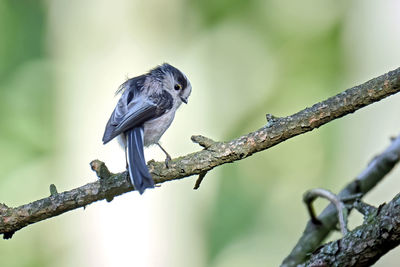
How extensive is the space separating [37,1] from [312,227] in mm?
7656

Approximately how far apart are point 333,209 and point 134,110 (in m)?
1.48

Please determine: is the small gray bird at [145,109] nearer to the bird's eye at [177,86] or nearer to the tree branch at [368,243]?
the bird's eye at [177,86]

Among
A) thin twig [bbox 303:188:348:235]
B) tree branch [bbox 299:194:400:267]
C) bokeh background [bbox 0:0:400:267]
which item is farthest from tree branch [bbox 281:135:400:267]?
bokeh background [bbox 0:0:400:267]

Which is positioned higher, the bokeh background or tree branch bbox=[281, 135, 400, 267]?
the bokeh background

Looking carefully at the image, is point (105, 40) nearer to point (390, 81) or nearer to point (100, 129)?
point (100, 129)

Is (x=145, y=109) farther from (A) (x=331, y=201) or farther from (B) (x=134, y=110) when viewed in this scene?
(A) (x=331, y=201)

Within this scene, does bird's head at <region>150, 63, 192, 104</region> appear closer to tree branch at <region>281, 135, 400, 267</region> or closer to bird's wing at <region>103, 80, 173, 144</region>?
bird's wing at <region>103, 80, 173, 144</region>

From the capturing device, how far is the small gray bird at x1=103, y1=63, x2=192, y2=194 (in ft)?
11.4

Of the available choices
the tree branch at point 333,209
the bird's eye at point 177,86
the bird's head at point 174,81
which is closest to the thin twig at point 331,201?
the tree branch at point 333,209

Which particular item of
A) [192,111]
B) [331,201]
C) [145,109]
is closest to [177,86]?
[145,109]

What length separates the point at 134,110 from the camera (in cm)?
375

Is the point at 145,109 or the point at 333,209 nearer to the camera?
the point at 333,209

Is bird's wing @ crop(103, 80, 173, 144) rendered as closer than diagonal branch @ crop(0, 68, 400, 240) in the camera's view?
No

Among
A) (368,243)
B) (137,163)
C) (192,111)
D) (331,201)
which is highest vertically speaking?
(192,111)
